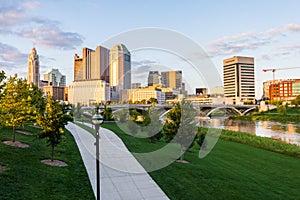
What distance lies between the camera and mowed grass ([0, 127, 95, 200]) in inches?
373

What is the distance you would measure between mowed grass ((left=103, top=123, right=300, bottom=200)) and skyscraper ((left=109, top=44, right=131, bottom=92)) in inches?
207

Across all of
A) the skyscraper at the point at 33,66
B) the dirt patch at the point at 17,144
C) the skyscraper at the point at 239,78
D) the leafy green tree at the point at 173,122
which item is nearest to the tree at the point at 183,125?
the leafy green tree at the point at 173,122

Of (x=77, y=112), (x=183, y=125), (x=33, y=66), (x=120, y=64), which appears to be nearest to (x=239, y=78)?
(x=33, y=66)

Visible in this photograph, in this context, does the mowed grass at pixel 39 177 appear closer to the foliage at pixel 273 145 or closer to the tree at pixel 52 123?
the tree at pixel 52 123

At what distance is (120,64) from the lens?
54.3 ft

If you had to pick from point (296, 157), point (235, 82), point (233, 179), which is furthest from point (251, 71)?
point (233, 179)

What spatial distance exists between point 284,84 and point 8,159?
168 metres

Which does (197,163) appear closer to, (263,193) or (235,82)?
(263,193)

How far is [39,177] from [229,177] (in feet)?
30.4

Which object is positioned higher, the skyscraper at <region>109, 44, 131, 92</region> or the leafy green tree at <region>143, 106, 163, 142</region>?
the skyscraper at <region>109, 44, 131, 92</region>

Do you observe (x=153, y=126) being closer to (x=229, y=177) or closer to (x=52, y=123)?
(x=229, y=177)

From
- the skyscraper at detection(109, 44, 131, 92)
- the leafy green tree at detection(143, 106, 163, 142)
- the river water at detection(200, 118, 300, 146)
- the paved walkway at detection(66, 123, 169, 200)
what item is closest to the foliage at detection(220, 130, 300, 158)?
the river water at detection(200, 118, 300, 146)

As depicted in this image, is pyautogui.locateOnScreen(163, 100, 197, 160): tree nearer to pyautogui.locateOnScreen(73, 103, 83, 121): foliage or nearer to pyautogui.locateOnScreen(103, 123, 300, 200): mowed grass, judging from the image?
pyautogui.locateOnScreen(103, 123, 300, 200): mowed grass

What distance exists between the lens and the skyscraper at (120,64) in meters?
14.0
